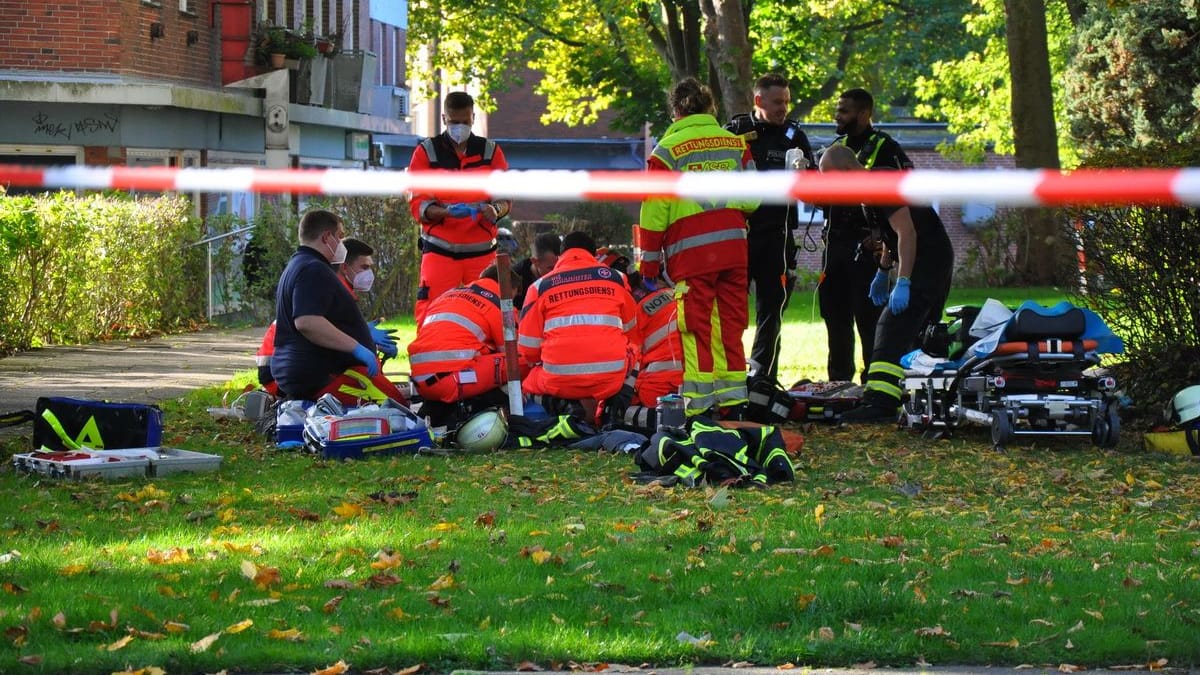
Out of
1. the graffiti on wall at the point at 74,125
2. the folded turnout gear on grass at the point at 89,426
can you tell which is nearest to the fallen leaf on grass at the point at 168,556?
the folded turnout gear on grass at the point at 89,426

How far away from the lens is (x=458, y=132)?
12023mm

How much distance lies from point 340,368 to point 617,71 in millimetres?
29794

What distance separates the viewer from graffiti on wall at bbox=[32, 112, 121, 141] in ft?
80.6

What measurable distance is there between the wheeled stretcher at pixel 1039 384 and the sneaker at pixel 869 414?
0.96m

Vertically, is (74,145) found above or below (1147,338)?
above

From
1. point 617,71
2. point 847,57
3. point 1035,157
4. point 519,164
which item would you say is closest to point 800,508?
point 1035,157

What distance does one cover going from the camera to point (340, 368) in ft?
34.0

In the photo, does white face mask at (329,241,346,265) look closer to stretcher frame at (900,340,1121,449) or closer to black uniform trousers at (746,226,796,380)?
black uniform trousers at (746,226,796,380)

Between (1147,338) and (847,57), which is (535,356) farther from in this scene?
(847,57)

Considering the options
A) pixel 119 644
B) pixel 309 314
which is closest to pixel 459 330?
pixel 309 314

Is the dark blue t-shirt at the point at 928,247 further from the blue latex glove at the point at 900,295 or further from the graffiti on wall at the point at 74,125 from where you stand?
the graffiti on wall at the point at 74,125

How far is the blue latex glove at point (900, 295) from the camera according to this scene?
11.0m

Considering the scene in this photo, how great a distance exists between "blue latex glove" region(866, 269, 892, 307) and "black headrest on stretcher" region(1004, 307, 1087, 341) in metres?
1.61

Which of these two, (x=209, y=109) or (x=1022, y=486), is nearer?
(x=1022, y=486)
